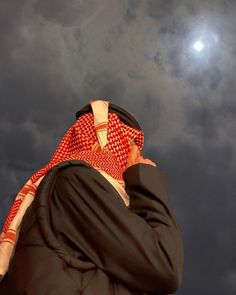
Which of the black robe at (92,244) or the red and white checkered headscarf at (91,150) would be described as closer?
the black robe at (92,244)

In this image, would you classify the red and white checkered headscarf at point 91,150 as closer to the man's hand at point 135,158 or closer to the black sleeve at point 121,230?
the man's hand at point 135,158

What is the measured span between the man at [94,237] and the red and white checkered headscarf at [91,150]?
0.7 inches

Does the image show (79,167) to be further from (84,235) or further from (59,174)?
(84,235)

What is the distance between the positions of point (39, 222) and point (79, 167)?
0.34m

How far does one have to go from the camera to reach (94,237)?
2760 millimetres

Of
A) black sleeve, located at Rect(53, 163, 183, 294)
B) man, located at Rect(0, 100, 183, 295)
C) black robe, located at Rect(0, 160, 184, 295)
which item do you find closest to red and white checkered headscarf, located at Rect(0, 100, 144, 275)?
man, located at Rect(0, 100, 183, 295)

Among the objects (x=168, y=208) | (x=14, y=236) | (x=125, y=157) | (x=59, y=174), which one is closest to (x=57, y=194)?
(x=59, y=174)

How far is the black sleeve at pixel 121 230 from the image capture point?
2.72 metres

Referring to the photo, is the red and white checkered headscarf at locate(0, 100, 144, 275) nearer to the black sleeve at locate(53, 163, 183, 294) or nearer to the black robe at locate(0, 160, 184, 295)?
the black robe at locate(0, 160, 184, 295)

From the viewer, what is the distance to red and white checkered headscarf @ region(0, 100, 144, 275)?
3.04 meters

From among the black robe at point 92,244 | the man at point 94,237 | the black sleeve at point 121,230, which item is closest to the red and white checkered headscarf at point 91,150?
the man at point 94,237

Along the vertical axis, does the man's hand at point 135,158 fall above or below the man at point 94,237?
above

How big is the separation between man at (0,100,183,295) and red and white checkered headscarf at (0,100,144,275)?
0.02m

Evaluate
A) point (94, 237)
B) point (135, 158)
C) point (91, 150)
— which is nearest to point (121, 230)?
point (94, 237)
